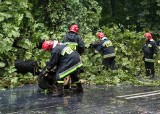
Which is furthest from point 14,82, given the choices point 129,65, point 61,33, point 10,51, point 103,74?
point 129,65

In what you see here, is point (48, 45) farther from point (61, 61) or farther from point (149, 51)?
point (149, 51)

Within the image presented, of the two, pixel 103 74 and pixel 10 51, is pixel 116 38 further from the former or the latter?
pixel 10 51

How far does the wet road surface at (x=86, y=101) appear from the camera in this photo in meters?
7.80

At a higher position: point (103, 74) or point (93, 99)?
point (103, 74)

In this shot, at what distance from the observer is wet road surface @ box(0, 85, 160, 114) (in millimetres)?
Result: 7797

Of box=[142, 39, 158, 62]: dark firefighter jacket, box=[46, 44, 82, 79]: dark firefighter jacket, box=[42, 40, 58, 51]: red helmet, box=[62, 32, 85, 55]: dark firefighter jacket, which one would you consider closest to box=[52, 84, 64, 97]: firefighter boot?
box=[46, 44, 82, 79]: dark firefighter jacket

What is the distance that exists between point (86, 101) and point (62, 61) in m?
1.26

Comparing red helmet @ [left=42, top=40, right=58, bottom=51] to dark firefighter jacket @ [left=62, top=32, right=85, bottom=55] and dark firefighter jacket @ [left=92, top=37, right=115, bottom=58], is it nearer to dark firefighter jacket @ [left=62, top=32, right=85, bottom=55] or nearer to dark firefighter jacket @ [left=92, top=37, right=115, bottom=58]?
dark firefighter jacket @ [left=62, top=32, right=85, bottom=55]

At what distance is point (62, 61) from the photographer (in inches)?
368

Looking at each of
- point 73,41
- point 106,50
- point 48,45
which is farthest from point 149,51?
point 48,45

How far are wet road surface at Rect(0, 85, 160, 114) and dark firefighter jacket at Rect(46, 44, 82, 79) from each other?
0.69 m

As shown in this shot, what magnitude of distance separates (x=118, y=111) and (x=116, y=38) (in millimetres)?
10249

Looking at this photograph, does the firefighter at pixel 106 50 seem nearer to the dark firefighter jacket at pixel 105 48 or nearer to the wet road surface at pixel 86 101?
the dark firefighter jacket at pixel 105 48

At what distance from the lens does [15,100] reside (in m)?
9.11
